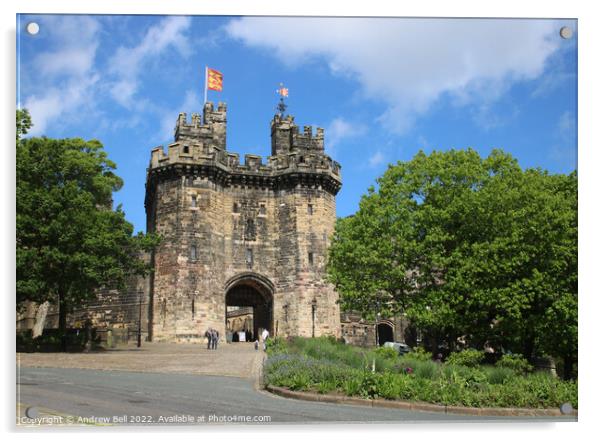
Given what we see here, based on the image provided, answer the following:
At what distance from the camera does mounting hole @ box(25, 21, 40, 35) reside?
40.8 feet

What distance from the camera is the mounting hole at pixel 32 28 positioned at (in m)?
12.4

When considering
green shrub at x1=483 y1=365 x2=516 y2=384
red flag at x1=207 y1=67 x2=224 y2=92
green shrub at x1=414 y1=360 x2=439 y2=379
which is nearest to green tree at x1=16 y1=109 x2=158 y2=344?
red flag at x1=207 y1=67 x2=224 y2=92

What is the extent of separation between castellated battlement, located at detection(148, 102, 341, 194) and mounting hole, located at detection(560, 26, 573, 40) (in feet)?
88.1

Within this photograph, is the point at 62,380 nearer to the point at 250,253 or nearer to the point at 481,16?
the point at 481,16

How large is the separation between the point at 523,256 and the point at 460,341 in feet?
19.3

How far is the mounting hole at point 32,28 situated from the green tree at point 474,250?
15134 millimetres

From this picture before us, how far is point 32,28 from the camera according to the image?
40.9ft

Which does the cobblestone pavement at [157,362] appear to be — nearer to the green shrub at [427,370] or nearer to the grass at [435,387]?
the grass at [435,387]

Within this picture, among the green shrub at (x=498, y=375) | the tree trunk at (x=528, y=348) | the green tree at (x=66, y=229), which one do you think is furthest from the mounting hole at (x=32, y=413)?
the tree trunk at (x=528, y=348)

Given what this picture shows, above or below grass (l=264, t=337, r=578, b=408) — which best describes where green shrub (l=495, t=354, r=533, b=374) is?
below

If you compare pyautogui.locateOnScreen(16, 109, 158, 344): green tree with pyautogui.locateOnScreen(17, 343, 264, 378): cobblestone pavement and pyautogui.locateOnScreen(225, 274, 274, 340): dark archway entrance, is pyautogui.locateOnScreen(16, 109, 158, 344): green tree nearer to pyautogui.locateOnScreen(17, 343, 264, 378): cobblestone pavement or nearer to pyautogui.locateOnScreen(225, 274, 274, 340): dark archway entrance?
pyautogui.locateOnScreen(17, 343, 264, 378): cobblestone pavement

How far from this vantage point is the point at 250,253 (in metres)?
39.5
